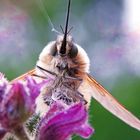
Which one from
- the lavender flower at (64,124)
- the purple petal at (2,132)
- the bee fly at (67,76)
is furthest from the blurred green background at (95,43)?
the purple petal at (2,132)

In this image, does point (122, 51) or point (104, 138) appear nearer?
point (104, 138)

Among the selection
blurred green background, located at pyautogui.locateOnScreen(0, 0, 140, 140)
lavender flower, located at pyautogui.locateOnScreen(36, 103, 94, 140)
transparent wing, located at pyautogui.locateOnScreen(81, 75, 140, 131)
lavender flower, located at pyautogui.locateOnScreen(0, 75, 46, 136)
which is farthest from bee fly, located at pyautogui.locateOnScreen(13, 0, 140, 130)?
blurred green background, located at pyautogui.locateOnScreen(0, 0, 140, 140)

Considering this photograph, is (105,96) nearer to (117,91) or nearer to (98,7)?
(117,91)

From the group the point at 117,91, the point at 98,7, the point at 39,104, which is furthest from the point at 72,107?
the point at 98,7

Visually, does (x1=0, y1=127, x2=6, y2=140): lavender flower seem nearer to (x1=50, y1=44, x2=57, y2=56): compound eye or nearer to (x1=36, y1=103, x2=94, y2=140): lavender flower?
(x1=36, y1=103, x2=94, y2=140): lavender flower

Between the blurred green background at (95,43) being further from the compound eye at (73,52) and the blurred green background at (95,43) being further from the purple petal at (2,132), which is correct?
the purple petal at (2,132)

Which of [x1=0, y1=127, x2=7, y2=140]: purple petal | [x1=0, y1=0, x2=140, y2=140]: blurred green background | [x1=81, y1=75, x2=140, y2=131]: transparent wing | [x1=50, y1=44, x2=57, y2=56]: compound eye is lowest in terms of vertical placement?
[x1=0, y1=0, x2=140, y2=140]: blurred green background

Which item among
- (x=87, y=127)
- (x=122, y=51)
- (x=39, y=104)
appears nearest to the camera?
(x=87, y=127)

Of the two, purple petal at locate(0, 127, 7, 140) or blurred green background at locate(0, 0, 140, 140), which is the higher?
purple petal at locate(0, 127, 7, 140)
